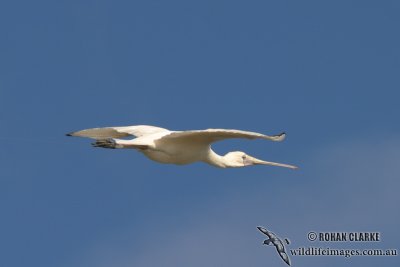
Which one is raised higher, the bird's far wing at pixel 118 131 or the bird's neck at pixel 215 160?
the bird's far wing at pixel 118 131

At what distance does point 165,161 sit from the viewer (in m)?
36.9

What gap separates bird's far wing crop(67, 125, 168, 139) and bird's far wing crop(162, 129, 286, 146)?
2.90 meters

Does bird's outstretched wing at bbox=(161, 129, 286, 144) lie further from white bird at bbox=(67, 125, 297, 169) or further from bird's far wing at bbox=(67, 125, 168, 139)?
bird's far wing at bbox=(67, 125, 168, 139)

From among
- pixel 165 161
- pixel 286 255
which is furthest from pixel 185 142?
pixel 286 255

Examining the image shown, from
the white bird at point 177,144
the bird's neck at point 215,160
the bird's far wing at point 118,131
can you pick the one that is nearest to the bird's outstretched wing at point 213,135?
the white bird at point 177,144

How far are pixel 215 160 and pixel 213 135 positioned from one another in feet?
10.6

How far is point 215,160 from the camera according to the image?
38.8 m

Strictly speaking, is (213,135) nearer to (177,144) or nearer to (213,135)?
(213,135)

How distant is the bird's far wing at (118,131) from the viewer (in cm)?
3938

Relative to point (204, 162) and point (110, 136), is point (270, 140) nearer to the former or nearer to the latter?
point (204, 162)

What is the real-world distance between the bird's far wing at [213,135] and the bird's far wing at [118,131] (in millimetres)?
2904

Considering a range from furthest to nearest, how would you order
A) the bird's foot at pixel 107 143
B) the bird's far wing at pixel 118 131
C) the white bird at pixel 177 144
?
the bird's far wing at pixel 118 131, the bird's foot at pixel 107 143, the white bird at pixel 177 144

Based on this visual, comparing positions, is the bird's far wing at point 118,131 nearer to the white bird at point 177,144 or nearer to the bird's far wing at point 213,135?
the white bird at point 177,144

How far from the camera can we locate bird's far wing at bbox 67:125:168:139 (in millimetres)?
39375
